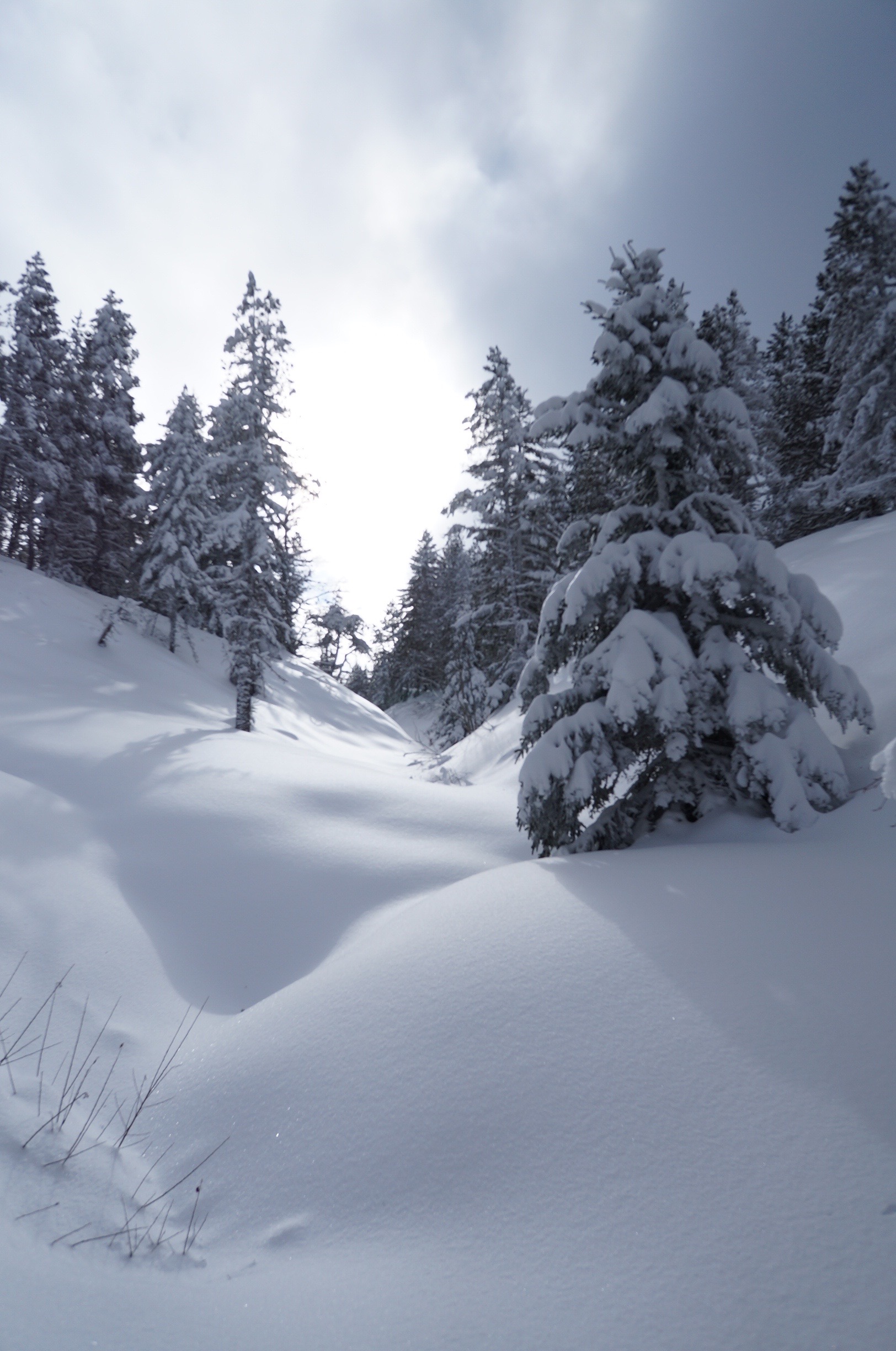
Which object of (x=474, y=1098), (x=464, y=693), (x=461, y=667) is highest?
(x=461, y=667)

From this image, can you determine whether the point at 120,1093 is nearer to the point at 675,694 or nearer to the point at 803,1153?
the point at 803,1153

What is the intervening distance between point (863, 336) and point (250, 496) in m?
18.4

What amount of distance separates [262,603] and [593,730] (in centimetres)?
1413

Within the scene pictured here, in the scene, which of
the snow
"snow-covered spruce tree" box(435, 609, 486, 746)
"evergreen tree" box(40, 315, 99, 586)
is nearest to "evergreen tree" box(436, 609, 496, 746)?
"snow-covered spruce tree" box(435, 609, 486, 746)

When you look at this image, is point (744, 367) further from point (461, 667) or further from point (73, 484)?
point (73, 484)

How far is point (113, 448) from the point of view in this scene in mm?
26094

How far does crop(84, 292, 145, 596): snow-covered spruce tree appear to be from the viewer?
25531 millimetres

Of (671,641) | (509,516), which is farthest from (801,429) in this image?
(671,641)

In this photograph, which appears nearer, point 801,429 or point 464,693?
point 801,429

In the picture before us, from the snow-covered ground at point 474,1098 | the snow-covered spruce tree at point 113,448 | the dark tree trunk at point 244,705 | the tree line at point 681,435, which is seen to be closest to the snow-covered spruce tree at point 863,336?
the tree line at point 681,435

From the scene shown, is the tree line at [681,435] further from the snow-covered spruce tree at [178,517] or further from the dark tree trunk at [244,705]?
the snow-covered spruce tree at [178,517]

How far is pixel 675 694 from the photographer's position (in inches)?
229

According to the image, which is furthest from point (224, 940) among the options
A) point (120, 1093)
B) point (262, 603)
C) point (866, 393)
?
point (866, 393)

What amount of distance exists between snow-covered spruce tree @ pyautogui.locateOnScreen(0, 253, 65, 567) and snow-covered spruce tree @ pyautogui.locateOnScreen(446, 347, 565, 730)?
16.6 meters
